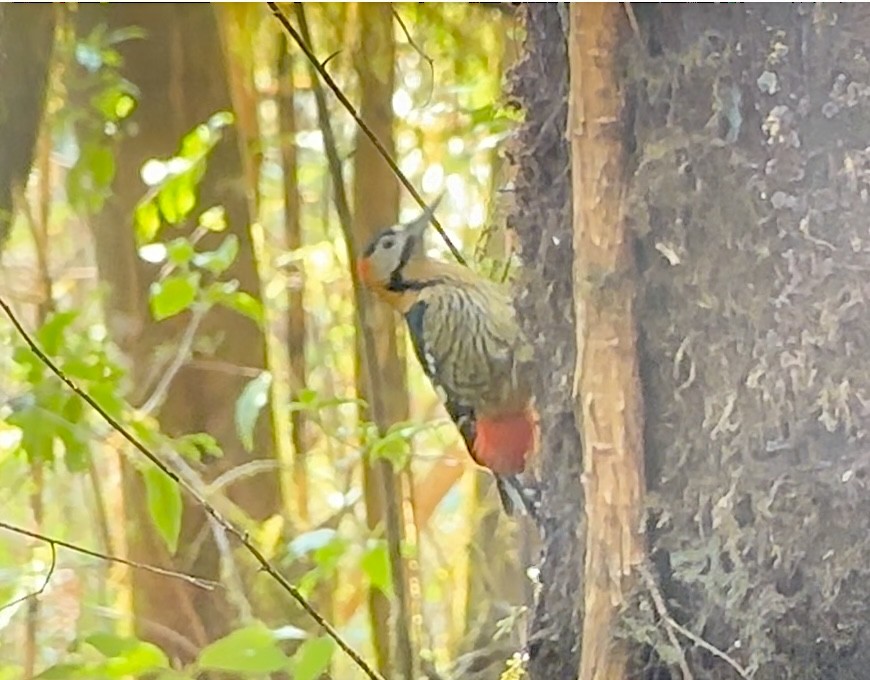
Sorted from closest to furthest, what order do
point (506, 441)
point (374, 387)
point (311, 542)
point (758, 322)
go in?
1. point (758, 322)
2. point (506, 441)
3. point (311, 542)
4. point (374, 387)

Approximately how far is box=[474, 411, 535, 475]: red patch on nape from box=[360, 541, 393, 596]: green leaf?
12cm

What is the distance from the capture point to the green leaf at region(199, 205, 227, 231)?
0.98 meters

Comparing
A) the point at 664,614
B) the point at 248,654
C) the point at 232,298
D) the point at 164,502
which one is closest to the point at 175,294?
the point at 232,298

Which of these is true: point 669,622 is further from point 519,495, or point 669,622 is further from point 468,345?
point 468,345

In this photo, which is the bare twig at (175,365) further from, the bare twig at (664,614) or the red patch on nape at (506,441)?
the bare twig at (664,614)

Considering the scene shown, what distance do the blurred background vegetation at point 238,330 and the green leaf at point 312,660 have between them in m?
0.10

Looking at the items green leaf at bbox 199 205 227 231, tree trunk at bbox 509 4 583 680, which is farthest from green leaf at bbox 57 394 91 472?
tree trunk at bbox 509 4 583 680

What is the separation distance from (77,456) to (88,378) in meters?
0.06

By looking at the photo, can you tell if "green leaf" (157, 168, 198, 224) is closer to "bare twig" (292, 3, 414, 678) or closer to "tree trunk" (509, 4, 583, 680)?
"bare twig" (292, 3, 414, 678)

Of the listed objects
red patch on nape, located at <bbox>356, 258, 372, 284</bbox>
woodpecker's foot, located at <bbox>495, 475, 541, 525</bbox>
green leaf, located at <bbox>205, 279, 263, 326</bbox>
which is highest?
red patch on nape, located at <bbox>356, 258, 372, 284</bbox>

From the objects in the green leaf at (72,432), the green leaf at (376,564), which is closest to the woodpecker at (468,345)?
the green leaf at (376,564)

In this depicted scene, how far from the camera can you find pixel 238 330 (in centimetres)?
102

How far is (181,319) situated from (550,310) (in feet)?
1.51

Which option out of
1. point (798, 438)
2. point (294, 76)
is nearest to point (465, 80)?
point (294, 76)
